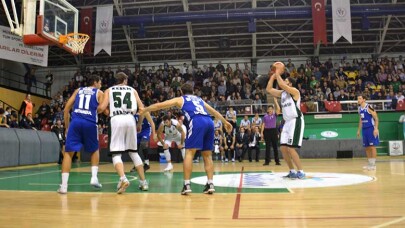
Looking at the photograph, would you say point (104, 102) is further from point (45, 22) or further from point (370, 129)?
point (370, 129)

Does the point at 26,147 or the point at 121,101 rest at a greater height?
the point at 121,101

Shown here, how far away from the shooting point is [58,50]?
29.7 metres

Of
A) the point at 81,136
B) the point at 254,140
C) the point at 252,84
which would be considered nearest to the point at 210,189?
the point at 81,136

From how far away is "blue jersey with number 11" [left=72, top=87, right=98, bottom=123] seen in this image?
627cm

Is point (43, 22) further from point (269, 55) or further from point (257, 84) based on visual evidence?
point (269, 55)

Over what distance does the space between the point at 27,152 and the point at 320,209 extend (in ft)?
42.5

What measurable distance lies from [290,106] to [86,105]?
161 inches

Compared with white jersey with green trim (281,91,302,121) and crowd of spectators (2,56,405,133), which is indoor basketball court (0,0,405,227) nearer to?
white jersey with green trim (281,91,302,121)

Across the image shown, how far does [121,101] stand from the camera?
6121 millimetres

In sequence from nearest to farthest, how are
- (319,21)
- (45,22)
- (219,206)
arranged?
1. (219,206)
2. (45,22)
3. (319,21)

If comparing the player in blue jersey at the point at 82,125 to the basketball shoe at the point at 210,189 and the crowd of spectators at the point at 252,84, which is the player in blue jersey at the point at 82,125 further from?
the crowd of spectators at the point at 252,84

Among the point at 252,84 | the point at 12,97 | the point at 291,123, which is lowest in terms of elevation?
the point at 291,123

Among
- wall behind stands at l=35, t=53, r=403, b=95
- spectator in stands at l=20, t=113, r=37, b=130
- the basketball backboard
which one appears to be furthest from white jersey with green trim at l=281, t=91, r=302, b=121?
wall behind stands at l=35, t=53, r=403, b=95

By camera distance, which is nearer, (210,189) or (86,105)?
(210,189)
